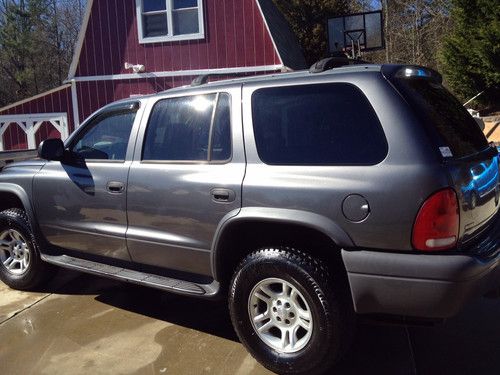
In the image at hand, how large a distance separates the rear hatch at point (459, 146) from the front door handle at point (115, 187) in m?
2.01

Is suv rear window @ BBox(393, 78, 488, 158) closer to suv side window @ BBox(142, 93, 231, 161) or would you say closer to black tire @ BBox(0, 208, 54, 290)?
suv side window @ BBox(142, 93, 231, 161)

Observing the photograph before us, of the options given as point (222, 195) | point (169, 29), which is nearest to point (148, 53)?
point (169, 29)

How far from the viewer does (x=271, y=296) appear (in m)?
3.07

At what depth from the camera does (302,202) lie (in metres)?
2.84

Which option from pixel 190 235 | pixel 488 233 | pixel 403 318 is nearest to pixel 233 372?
pixel 190 235

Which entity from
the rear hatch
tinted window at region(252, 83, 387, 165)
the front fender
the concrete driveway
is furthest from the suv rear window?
the front fender

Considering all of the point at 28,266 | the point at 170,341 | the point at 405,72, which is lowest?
the point at 170,341

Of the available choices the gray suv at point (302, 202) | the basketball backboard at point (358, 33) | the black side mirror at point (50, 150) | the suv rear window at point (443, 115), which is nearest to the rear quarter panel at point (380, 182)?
the gray suv at point (302, 202)

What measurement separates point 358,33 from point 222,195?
1669 centimetres

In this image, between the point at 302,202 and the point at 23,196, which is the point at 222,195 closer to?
the point at 302,202

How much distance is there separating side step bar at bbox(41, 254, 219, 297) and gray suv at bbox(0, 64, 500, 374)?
0.05 ft

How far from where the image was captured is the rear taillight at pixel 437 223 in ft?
8.32

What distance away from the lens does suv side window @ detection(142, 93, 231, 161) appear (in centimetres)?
335

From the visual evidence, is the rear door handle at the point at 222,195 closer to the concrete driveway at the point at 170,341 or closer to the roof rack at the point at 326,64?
the roof rack at the point at 326,64
